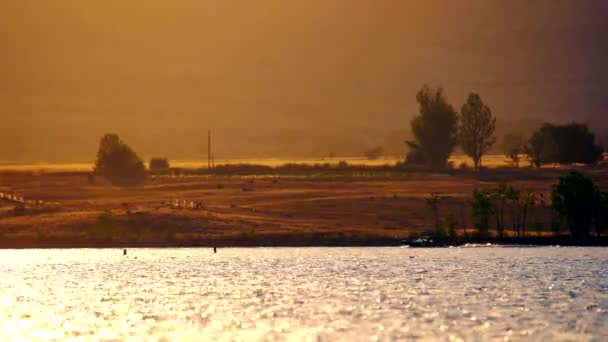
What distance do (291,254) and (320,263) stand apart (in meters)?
→ 19.6

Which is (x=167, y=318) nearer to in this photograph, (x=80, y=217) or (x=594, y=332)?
(x=594, y=332)

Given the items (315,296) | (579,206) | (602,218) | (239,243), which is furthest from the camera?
(239,243)

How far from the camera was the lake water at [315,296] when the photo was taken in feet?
221

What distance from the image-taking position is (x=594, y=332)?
2549 inches

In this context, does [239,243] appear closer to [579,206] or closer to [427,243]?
[427,243]

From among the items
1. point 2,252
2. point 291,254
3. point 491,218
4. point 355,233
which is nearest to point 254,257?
point 291,254

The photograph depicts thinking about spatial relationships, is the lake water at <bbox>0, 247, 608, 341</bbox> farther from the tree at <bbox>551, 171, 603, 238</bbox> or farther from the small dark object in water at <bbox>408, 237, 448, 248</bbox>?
the tree at <bbox>551, 171, 603, 238</bbox>

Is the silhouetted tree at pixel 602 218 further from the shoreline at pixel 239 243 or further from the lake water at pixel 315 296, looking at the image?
the shoreline at pixel 239 243

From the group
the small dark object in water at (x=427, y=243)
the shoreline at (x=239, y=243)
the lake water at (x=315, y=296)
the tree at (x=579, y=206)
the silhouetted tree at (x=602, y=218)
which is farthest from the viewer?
the shoreline at (x=239, y=243)

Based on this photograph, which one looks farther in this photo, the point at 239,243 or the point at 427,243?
the point at 239,243

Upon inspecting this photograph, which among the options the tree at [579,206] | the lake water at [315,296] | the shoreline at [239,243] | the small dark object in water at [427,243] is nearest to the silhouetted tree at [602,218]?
the tree at [579,206]

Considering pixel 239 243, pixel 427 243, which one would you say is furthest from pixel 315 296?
pixel 239 243

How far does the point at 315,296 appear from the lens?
295 feet

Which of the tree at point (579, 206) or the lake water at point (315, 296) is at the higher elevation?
the tree at point (579, 206)
